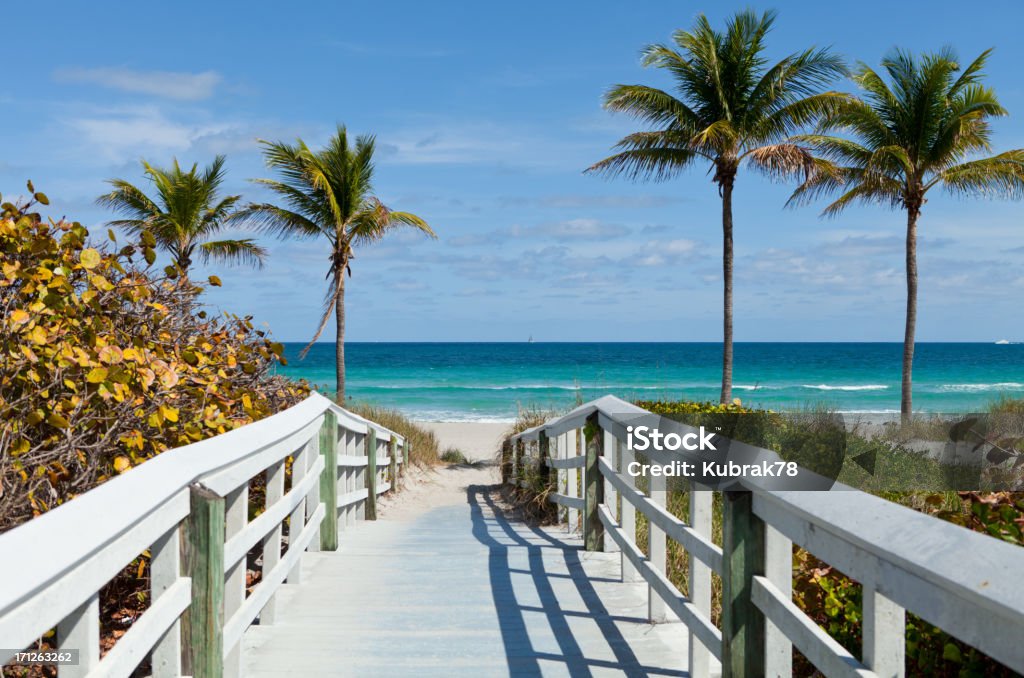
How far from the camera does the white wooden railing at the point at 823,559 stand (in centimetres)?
161

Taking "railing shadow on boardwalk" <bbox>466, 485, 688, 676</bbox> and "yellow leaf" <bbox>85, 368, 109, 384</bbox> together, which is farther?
"railing shadow on boardwalk" <bbox>466, 485, 688, 676</bbox>

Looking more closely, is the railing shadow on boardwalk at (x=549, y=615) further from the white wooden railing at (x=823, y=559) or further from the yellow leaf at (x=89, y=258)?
the yellow leaf at (x=89, y=258)

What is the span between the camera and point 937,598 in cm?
173

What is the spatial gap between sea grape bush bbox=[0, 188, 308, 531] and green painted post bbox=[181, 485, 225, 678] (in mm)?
1129

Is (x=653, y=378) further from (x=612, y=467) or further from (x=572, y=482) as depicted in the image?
(x=612, y=467)

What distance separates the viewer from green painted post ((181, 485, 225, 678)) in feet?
9.45

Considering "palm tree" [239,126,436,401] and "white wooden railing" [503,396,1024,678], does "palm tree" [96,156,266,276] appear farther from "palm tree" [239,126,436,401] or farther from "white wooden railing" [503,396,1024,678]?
"white wooden railing" [503,396,1024,678]

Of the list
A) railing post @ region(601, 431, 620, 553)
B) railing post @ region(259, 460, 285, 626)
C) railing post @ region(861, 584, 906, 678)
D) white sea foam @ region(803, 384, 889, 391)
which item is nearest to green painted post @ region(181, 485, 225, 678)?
railing post @ region(259, 460, 285, 626)

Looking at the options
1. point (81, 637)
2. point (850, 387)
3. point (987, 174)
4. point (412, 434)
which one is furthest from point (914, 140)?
point (850, 387)

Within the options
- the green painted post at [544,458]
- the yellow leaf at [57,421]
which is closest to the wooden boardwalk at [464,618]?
the yellow leaf at [57,421]

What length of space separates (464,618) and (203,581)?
2.19 meters

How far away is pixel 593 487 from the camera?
21.3 ft

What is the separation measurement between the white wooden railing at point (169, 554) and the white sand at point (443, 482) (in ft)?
20.9

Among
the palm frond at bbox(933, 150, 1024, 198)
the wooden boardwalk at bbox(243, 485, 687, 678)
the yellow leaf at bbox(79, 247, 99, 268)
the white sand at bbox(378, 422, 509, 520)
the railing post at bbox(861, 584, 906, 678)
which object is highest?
the palm frond at bbox(933, 150, 1024, 198)
